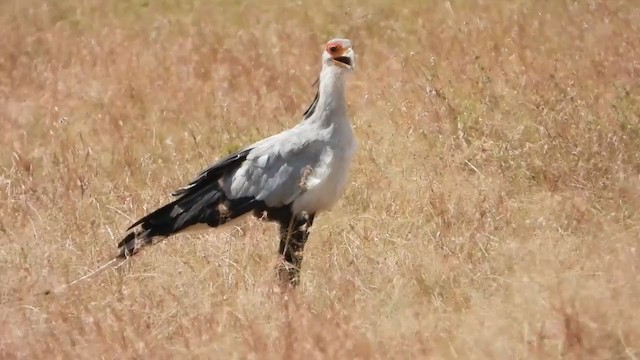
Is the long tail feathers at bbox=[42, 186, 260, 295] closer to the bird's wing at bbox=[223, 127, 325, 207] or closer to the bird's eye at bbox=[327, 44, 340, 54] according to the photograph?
the bird's wing at bbox=[223, 127, 325, 207]

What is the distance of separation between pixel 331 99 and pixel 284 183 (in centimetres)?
49

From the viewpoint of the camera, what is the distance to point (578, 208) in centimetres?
566

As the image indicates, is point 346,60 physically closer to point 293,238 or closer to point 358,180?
point 293,238

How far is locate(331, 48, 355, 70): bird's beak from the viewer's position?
223 inches

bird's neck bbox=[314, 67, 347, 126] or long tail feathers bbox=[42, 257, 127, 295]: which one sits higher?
bird's neck bbox=[314, 67, 347, 126]

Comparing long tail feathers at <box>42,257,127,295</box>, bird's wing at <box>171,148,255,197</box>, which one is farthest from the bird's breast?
long tail feathers at <box>42,257,127,295</box>

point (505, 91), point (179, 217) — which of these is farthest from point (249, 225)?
point (505, 91)

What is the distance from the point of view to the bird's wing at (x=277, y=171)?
5496 mm

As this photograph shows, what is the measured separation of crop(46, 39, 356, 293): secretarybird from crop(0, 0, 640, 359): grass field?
0.58 ft

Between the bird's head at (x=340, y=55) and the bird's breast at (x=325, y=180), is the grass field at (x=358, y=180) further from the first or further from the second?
the bird's head at (x=340, y=55)

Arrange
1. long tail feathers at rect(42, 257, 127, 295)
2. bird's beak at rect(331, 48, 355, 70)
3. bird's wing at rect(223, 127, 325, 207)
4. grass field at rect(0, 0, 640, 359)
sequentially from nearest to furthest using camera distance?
grass field at rect(0, 0, 640, 359), long tail feathers at rect(42, 257, 127, 295), bird's wing at rect(223, 127, 325, 207), bird's beak at rect(331, 48, 355, 70)

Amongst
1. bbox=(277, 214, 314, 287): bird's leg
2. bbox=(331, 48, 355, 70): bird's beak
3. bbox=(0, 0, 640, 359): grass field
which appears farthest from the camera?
bbox=(331, 48, 355, 70): bird's beak

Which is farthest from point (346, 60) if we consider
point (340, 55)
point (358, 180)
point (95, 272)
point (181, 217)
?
point (95, 272)

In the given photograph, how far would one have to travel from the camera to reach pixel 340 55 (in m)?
5.68
